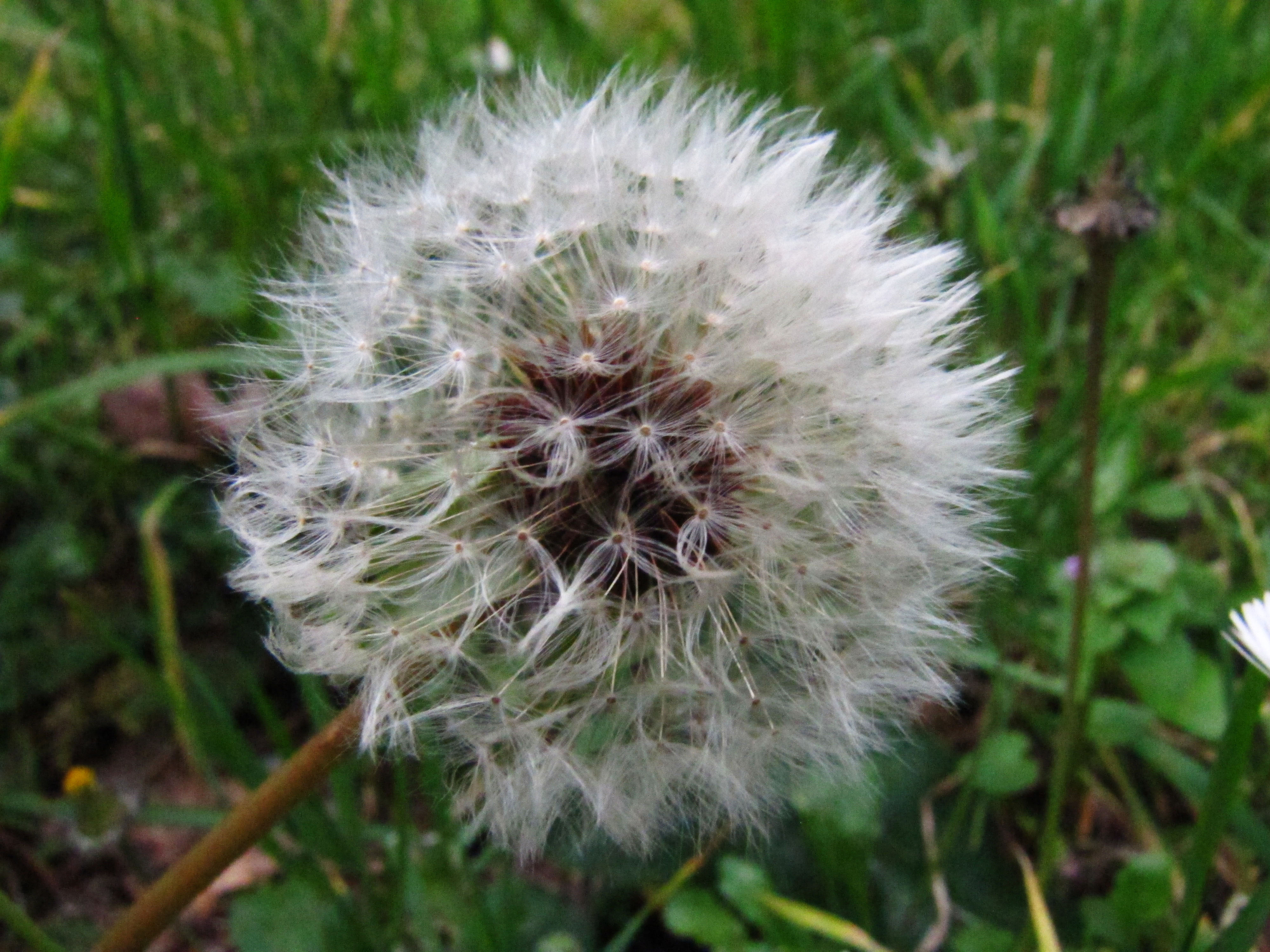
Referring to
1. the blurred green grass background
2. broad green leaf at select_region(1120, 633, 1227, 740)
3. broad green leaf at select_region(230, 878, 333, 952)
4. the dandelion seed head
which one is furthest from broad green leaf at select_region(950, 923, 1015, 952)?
broad green leaf at select_region(230, 878, 333, 952)

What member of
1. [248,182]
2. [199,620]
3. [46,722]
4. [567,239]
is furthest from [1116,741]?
[248,182]

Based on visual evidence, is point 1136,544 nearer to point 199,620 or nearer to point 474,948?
point 474,948

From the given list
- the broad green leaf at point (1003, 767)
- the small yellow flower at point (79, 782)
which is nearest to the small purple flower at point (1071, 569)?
the broad green leaf at point (1003, 767)

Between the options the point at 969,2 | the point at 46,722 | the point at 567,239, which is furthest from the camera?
the point at 969,2

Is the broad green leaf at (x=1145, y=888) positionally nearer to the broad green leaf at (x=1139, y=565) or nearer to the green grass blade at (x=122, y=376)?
the broad green leaf at (x=1139, y=565)

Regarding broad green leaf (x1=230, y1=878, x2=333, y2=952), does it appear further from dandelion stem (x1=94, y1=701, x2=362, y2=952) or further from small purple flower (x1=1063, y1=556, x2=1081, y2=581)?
small purple flower (x1=1063, y1=556, x2=1081, y2=581)

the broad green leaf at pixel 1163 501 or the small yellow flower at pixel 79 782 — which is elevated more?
the small yellow flower at pixel 79 782
